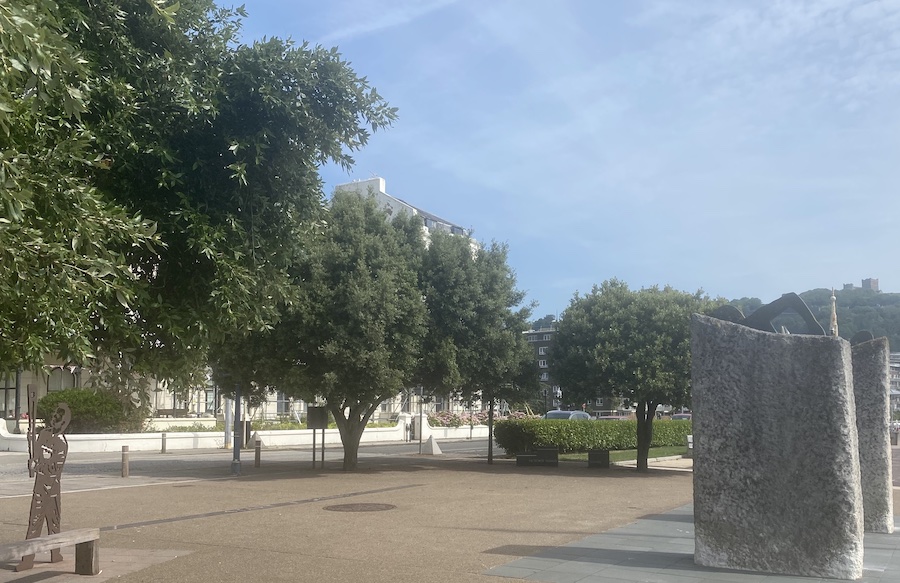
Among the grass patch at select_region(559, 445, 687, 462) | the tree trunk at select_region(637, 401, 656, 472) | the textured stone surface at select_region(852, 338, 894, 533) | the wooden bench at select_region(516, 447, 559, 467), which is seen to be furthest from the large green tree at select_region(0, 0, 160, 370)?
the grass patch at select_region(559, 445, 687, 462)

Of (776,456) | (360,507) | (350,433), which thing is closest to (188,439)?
(350,433)

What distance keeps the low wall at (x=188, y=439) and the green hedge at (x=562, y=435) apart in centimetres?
878

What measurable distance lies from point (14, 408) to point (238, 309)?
4393 cm

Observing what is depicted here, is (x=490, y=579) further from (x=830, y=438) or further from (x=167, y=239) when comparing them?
(x=167, y=239)

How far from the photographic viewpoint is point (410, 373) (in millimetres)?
22625

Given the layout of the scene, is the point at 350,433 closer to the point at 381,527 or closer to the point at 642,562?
the point at 381,527

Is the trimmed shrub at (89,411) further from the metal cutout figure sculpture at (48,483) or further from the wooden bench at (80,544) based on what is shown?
the wooden bench at (80,544)

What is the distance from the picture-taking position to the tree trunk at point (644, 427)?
23.9 meters

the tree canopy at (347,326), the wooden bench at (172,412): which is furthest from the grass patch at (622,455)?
the wooden bench at (172,412)

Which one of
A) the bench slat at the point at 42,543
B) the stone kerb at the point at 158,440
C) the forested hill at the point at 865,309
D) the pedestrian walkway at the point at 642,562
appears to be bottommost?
the stone kerb at the point at 158,440

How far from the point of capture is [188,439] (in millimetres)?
36375

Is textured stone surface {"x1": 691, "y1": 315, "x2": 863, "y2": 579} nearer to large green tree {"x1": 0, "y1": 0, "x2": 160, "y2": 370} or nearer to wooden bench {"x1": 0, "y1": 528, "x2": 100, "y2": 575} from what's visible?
large green tree {"x1": 0, "y1": 0, "x2": 160, "y2": 370}

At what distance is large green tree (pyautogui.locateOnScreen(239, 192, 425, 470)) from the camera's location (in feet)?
68.4

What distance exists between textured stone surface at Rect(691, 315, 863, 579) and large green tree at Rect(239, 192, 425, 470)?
12.6m
